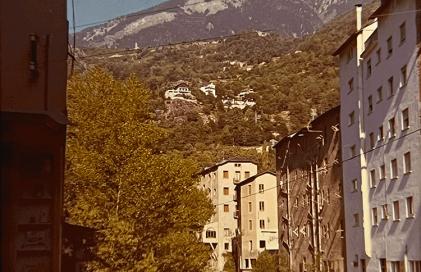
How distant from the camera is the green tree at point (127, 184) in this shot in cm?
2845

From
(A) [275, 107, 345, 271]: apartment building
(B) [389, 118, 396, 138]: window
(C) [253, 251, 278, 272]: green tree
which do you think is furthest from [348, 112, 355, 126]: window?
(C) [253, 251, 278, 272]: green tree

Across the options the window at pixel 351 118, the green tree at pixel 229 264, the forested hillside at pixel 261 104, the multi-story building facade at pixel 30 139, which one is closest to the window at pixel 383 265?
the window at pixel 351 118

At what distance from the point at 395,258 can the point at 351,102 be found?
14.0 metres

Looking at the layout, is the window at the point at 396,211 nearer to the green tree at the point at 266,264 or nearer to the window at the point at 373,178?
the window at the point at 373,178

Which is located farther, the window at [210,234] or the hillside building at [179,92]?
the hillside building at [179,92]

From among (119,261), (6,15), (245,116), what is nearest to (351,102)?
(119,261)

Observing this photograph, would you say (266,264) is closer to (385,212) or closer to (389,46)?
(385,212)

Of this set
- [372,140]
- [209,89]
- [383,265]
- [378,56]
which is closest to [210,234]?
[372,140]

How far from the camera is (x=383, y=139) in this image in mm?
44656

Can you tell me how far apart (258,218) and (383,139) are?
4085 centimetres

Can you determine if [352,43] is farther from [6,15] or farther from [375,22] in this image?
[6,15]

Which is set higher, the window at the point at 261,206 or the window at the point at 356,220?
the window at the point at 261,206

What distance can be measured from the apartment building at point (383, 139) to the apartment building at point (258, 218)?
1252 inches

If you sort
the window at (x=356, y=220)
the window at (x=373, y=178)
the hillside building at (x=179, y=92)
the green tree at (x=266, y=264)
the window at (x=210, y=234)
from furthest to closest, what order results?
the hillside building at (x=179, y=92)
the window at (x=210, y=234)
the green tree at (x=266, y=264)
the window at (x=356, y=220)
the window at (x=373, y=178)
